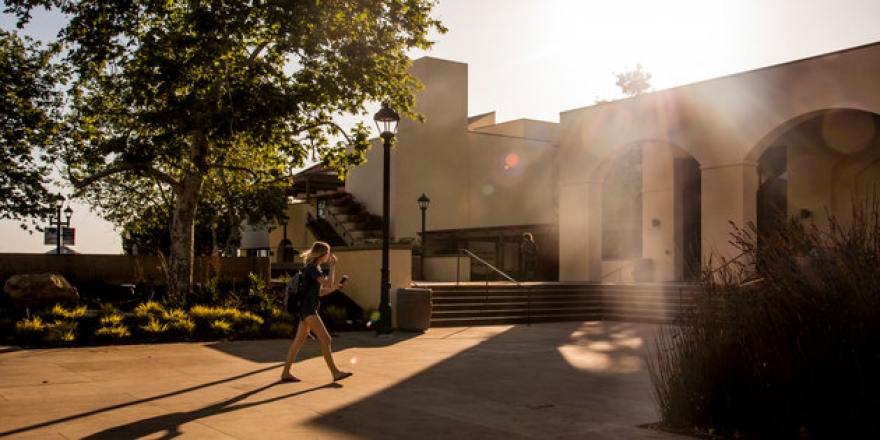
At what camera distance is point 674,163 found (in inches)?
1118

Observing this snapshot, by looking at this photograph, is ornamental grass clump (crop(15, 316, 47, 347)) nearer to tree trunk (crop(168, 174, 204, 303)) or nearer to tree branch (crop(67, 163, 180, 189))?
tree trunk (crop(168, 174, 204, 303))

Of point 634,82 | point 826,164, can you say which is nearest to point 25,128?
point 826,164

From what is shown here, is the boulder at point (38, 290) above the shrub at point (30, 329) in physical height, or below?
above

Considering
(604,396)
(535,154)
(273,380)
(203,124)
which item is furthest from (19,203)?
(535,154)

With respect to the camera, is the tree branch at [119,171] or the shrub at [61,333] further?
the tree branch at [119,171]

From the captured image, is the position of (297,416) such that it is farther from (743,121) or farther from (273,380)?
(743,121)

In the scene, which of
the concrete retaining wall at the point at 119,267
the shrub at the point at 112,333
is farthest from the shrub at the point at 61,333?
the concrete retaining wall at the point at 119,267

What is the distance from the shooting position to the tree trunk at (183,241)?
18.2 metres

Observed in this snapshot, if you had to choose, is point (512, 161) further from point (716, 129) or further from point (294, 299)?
point (294, 299)

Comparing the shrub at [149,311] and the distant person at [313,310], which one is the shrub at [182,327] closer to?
the shrub at [149,311]

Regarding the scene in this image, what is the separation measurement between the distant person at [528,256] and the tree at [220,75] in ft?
31.9

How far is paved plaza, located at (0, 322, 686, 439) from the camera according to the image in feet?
23.4

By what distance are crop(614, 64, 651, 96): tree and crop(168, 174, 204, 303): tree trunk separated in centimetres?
4480

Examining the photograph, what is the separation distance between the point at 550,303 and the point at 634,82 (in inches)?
1568
